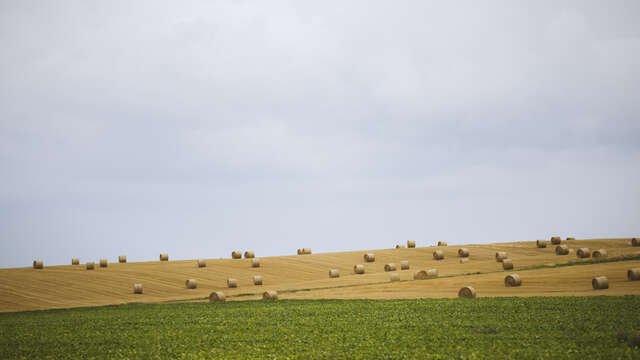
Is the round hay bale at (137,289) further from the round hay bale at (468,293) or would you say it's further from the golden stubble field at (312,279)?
the round hay bale at (468,293)

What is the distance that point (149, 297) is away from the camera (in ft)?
147

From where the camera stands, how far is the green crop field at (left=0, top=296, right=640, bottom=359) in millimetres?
A: 17453

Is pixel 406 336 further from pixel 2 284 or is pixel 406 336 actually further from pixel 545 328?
pixel 2 284

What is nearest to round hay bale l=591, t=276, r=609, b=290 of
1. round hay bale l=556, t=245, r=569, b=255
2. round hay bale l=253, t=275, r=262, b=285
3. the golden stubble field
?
the golden stubble field

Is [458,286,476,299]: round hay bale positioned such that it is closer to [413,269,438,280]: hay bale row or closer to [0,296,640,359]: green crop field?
[0,296,640,359]: green crop field

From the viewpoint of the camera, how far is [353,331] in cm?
2181

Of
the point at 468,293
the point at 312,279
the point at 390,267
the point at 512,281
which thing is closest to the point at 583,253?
the point at 390,267

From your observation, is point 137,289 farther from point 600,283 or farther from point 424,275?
point 600,283

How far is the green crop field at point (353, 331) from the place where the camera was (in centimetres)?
1745

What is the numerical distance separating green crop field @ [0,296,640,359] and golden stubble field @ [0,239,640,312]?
729 centimetres

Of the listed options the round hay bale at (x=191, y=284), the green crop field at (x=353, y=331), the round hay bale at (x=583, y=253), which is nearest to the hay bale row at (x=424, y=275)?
the round hay bale at (x=583, y=253)

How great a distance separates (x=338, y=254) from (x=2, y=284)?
3563cm

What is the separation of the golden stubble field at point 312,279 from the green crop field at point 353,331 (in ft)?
23.9

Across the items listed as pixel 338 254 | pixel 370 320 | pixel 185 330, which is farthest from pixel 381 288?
pixel 338 254
